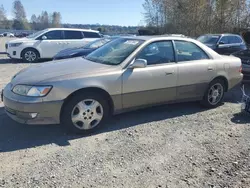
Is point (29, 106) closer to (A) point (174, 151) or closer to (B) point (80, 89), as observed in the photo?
(B) point (80, 89)

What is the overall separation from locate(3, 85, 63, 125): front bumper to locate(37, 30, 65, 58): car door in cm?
891

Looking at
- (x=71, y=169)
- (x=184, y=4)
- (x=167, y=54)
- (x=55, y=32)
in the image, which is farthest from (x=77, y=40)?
(x=184, y=4)

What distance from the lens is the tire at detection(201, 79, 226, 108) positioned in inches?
209

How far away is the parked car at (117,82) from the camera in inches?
148

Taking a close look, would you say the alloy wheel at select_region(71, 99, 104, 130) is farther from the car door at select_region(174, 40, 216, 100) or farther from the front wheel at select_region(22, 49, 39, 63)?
the front wheel at select_region(22, 49, 39, 63)

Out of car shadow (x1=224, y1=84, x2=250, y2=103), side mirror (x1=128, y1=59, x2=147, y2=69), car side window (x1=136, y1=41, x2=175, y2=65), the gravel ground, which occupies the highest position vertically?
car side window (x1=136, y1=41, x2=175, y2=65)

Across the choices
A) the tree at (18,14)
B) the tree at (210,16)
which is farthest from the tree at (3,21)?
the tree at (210,16)

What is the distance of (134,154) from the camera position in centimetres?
351

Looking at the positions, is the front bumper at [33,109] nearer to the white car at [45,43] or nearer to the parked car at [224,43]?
the white car at [45,43]

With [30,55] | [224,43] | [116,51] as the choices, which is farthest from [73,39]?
[116,51]

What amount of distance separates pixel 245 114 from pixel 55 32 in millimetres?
10095

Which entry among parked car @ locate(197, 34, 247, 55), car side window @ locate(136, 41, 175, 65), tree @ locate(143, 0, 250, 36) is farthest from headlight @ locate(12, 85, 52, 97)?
tree @ locate(143, 0, 250, 36)

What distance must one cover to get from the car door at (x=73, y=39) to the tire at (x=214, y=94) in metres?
8.77

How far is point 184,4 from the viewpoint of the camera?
85.4 ft
